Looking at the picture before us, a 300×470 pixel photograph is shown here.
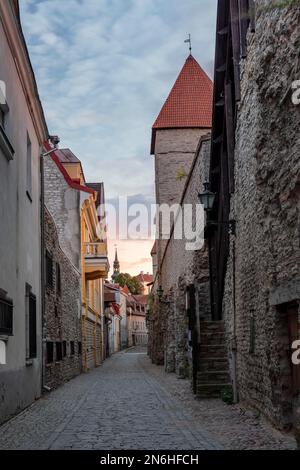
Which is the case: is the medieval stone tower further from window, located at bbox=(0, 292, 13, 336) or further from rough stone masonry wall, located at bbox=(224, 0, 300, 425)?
window, located at bbox=(0, 292, 13, 336)

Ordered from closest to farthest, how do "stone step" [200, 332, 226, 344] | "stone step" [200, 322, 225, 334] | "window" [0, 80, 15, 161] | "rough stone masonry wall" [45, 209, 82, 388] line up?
1. "window" [0, 80, 15, 161]
2. "stone step" [200, 332, 226, 344]
3. "stone step" [200, 322, 225, 334]
4. "rough stone masonry wall" [45, 209, 82, 388]

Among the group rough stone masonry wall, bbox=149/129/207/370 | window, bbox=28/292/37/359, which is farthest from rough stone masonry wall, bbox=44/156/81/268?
window, bbox=28/292/37/359

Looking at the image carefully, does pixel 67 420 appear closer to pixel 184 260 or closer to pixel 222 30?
pixel 222 30

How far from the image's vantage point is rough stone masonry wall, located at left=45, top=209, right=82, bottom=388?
646 inches

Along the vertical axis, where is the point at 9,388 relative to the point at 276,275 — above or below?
below

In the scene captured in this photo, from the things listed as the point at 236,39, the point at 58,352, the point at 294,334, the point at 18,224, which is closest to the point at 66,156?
the point at 58,352

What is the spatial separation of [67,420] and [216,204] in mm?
7439

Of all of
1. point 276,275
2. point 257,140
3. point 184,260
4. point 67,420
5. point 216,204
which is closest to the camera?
point 276,275

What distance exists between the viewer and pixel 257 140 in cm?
921

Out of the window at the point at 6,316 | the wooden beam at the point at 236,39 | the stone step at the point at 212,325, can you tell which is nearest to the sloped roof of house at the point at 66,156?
the stone step at the point at 212,325

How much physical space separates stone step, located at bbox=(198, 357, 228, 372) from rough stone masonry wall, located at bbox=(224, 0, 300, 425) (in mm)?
1839

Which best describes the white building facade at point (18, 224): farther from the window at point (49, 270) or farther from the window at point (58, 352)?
the window at point (58, 352)
